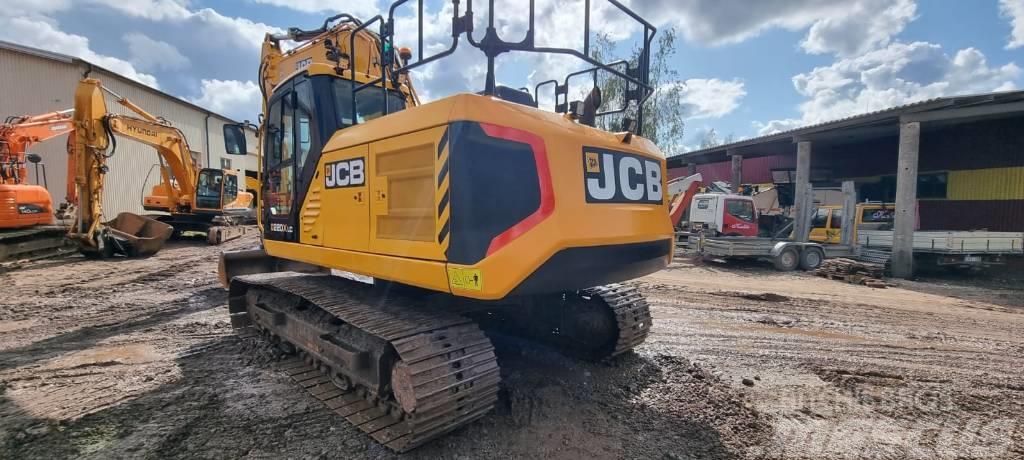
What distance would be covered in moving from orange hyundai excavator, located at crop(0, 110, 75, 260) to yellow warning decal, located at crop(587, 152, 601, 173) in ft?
41.0

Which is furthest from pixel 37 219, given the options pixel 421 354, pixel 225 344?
pixel 421 354

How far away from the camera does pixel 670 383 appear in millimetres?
3850

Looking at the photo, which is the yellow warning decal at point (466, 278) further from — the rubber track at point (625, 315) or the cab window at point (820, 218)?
the cab window at point (820, 218)

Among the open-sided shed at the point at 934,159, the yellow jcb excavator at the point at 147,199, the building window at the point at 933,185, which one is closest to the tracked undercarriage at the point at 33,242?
the yellow jcb excavator at the point at 147,199

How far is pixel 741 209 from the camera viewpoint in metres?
14.4

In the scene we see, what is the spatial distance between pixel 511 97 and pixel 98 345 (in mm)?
4941

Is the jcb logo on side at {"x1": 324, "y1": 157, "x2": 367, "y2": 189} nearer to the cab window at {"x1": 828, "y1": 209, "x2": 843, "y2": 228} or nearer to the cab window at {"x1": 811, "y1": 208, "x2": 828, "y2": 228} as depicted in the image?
the cab window at {"x1": 828, "y1": 209, "x2": 843, "y2": 228}

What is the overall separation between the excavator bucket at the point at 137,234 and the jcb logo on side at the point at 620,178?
12.3 m

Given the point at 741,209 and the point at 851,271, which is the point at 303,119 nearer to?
the point at 851,271

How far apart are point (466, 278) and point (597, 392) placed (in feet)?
5.82

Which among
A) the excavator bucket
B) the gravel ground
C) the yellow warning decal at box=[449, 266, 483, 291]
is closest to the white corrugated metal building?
the excavator bucket

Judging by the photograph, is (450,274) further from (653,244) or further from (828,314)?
(828,314)

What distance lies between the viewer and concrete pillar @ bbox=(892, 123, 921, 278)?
11.3 meters

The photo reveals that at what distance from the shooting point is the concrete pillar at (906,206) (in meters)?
11.3
